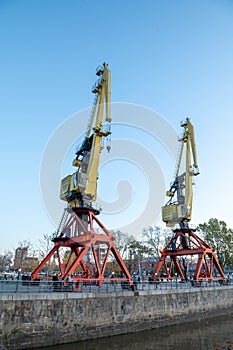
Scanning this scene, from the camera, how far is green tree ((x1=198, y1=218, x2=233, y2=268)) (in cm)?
5053

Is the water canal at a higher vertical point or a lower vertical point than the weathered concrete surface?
Answer: lower

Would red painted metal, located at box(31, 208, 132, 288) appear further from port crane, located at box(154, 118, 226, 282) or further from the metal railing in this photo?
port crane, located at box(154, 118, 226, 282)

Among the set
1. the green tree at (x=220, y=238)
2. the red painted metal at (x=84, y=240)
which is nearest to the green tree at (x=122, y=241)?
the green tree at (x=220, y=238)

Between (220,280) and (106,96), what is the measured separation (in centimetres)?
2496

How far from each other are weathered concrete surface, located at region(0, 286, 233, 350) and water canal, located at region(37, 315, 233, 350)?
602 mm

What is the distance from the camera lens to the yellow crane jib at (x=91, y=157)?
2345 centimetres

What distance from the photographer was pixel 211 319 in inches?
981

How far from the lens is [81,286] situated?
18547mm

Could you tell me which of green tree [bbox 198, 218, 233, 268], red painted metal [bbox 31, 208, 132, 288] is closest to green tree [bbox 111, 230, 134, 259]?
green tree [bbox 198, 218, 233, 268]

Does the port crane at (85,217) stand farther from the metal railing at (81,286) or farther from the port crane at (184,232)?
the port crane at (184,232)

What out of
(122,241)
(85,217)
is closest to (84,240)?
(85,217)

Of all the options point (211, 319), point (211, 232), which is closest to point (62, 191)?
point (211, 319)

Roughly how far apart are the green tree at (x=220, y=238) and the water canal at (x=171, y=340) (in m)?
31.8

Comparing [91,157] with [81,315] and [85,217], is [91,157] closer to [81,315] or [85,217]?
[85,217]
